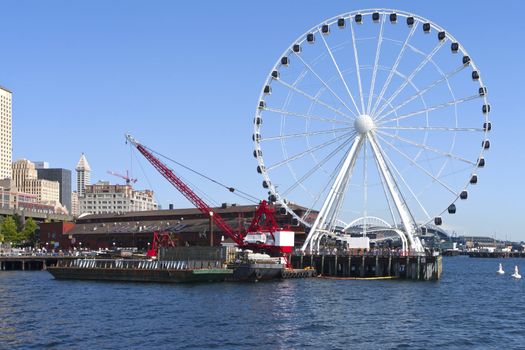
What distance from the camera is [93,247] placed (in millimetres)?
184375

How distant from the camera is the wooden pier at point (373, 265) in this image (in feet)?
357

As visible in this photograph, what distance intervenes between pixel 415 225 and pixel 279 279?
64.6 ft

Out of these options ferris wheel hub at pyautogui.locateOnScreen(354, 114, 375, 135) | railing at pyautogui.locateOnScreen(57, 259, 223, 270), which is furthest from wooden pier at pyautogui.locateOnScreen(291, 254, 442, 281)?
ferris wheel hub at pyautogui.locateOnScreen(354, 114, 375, 135)

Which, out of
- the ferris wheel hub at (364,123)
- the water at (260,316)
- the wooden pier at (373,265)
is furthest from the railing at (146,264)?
the ferris wheel hub at (364,123)

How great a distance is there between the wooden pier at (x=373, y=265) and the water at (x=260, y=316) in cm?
1209

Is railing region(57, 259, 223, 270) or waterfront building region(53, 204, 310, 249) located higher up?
waterfront building region(53, 204, 310, 249)

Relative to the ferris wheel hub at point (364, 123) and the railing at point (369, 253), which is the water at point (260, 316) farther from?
the ferris wheel hub at point (364, 123)

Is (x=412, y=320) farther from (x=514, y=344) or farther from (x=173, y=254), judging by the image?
(x=173, y=254)

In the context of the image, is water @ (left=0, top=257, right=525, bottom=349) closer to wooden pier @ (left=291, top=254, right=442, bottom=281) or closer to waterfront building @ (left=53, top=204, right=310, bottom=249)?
wooden pier @ (left=291, top=254, right=442, bottom=281)

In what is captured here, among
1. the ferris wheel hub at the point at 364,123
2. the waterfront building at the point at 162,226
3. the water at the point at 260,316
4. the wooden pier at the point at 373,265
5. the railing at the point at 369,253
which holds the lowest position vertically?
the water at the point at 260,316

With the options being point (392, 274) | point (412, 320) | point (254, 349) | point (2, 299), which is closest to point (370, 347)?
point (254, 349)

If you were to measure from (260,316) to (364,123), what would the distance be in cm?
4332

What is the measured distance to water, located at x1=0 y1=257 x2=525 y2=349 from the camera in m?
51.5

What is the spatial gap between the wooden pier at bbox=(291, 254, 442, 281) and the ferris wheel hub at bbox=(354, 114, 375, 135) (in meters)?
20.2
